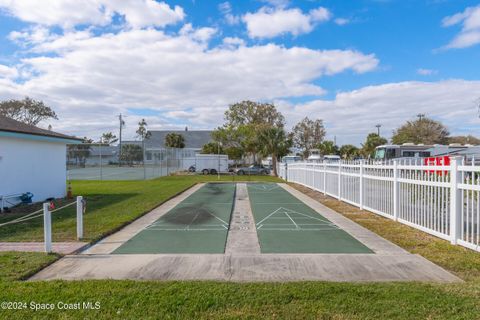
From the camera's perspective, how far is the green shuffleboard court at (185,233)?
24.2 ft

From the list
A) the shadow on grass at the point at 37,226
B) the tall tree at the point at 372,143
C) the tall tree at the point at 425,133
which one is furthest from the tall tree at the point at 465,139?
the shadow on grass at the point at 37,226

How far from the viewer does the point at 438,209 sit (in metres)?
8.16

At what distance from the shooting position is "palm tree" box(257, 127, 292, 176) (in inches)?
1615

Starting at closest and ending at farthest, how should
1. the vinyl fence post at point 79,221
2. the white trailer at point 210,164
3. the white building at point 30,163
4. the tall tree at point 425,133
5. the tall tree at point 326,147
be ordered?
the vinyl fence post at point 79,221, the white building at point 30,163, the white trailer at point 210,164, the tall tree at point 425,133, the tall tree at point 326,147

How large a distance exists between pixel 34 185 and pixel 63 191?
2.67 m

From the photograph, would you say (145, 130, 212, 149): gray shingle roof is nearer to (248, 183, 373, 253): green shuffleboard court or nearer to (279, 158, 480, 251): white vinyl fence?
(279, 158, 480, 251): white vinyl fence

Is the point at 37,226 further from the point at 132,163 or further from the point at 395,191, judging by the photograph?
the point at 132,163

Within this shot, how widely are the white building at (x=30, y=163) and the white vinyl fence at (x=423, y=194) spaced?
12.6 meters

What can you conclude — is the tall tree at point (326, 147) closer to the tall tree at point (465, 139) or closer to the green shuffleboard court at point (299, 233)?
the tall tree at point (465, 139)

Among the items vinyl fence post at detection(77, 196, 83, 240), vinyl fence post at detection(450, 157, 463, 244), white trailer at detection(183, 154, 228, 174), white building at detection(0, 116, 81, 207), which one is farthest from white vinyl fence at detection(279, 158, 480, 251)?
white trailer at detection(183, 154, 228, 174)

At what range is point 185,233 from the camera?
8.98 meters

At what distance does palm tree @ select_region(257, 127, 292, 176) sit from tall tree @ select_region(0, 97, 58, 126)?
3702 cm

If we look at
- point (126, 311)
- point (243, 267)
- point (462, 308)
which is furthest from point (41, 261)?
point (462, 308)

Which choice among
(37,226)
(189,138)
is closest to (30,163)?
(37,226)
